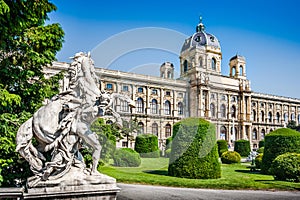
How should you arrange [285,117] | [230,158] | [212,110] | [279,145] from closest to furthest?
[279,145], [230,158], [212,110], [285,117]

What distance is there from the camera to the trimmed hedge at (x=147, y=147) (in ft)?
77.6

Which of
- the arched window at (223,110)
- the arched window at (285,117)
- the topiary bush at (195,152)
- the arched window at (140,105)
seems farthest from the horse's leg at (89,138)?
the arched window at (285,117)

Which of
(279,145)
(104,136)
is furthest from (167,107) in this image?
(104,136)

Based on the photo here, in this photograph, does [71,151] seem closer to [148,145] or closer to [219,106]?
[148,145]

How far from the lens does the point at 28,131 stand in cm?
421

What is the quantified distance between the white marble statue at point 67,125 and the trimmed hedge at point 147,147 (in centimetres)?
1937

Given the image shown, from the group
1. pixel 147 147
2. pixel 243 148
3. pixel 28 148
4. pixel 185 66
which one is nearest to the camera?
pixel 28 148

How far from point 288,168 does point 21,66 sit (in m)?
9.70

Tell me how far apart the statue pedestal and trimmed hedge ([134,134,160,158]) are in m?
19.3

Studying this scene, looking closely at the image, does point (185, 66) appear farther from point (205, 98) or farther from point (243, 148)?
point (243, 148)

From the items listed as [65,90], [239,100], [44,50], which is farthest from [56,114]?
[239,100]

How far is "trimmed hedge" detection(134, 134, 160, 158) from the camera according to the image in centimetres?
2366

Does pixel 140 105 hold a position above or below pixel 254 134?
above

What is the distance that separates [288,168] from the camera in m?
10.3
